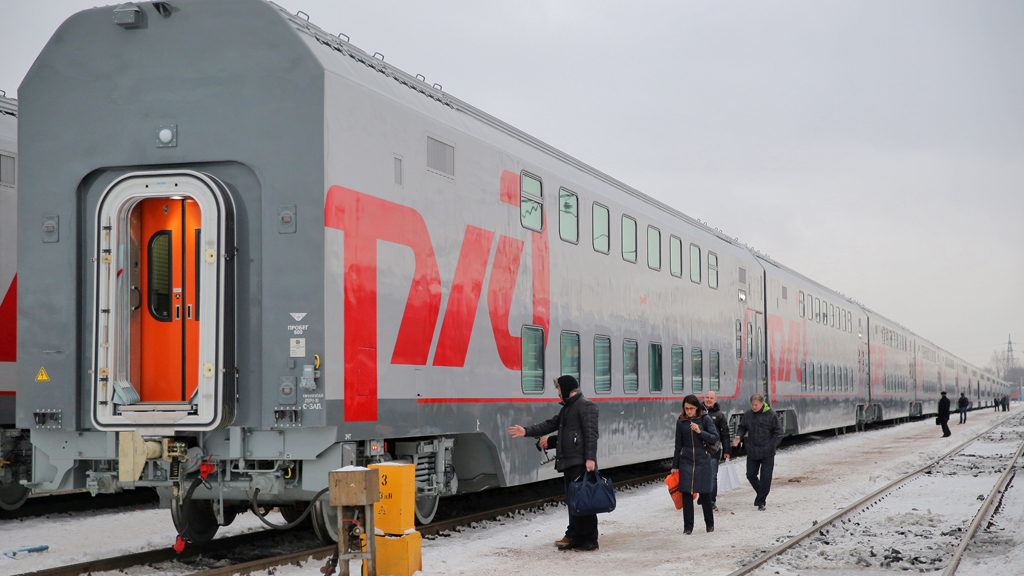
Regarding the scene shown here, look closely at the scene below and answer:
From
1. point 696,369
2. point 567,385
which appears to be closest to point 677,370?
point 696,369

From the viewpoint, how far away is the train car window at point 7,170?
11.2m

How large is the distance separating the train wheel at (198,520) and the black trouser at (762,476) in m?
7.08

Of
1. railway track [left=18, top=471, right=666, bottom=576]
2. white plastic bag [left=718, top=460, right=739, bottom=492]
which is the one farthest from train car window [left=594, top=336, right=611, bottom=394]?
railway track [left=18, top=471, right=666, bottom=576]

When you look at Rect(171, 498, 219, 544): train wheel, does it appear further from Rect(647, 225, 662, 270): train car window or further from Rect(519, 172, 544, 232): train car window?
Rect(647, 225, 662, 270): train car window

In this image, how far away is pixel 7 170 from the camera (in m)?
11.3

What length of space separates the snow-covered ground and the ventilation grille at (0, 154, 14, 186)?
4.07 metres

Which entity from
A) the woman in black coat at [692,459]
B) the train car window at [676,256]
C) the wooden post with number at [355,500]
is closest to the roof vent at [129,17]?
the wooden post with number at [355,500]

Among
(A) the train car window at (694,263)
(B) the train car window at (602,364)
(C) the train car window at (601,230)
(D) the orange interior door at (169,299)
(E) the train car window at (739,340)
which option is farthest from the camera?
(E) the train car window at (739,340)

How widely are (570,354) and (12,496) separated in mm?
7047

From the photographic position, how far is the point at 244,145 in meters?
8.35

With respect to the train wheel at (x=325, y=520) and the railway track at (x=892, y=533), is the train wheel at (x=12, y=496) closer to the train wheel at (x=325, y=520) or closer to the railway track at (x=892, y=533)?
the train wheel at (x=325, y=520)

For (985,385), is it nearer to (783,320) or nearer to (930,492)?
(783,320)

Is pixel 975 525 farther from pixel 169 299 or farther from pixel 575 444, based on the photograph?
pixel 169 299

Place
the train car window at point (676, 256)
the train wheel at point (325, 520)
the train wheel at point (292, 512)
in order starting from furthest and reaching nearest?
the train car window at point (676, 256) < the train wheel at point (292, 512) < the train wheel at point (325, 520)
